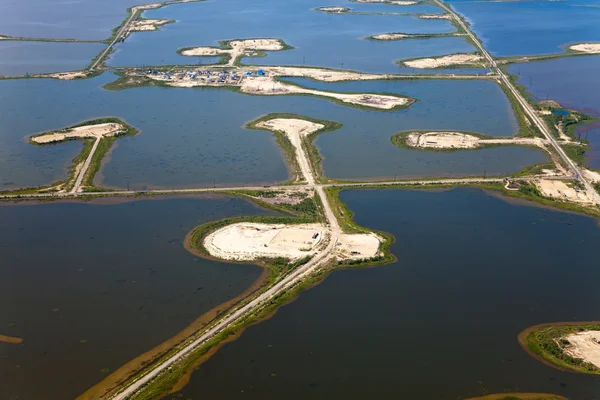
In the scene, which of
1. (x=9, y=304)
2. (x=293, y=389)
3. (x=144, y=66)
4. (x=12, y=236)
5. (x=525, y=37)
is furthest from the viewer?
(x=525, y=37)

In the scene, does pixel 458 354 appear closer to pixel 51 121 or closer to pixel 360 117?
pixel 360 117

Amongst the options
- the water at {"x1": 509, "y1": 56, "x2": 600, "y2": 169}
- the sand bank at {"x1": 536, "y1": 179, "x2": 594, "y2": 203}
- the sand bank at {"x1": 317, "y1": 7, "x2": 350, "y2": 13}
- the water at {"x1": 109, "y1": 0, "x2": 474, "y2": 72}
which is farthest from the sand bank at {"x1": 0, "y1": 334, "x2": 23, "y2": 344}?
the sand bank at {"x1": 317, "y1": 7, "x2": 350, "y2": 13}

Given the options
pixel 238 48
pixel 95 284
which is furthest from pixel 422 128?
pixel 238 48

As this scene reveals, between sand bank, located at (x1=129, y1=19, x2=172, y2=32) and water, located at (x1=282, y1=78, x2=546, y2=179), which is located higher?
sand bank, located at (x1=129, y1=19, x2=172, y2=32)

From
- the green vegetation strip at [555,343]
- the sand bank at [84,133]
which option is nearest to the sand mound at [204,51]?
the sand bank at [84,133]

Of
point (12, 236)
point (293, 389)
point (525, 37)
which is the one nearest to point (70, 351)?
point (293, 389)

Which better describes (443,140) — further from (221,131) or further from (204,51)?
(204,51)

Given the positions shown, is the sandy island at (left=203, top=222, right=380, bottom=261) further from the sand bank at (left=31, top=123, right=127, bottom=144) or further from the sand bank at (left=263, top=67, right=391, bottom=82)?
the sand bank at (left=263, top=67, right=391, bottom=82)
